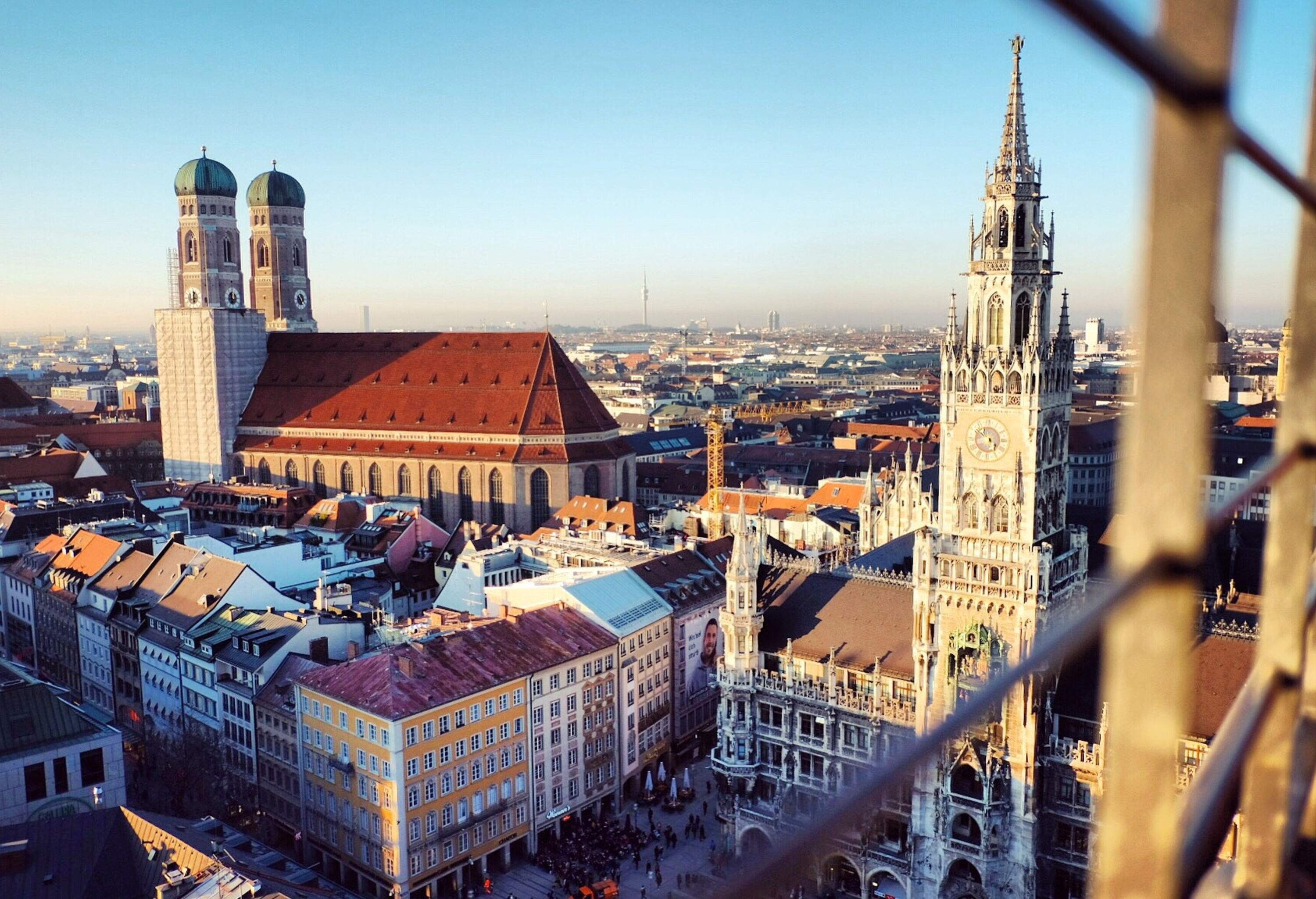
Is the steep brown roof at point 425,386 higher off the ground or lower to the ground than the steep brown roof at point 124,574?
higher

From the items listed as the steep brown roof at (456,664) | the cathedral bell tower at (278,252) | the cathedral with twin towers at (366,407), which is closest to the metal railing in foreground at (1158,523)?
the steep brown roof at (456,664)

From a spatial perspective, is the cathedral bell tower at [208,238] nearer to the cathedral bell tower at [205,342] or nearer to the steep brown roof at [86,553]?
the cathedral bell tower at [205,342]

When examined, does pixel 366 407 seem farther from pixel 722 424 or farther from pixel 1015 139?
pixel 1015 139

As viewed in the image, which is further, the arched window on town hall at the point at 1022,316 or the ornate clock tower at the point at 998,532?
the arched window on town hall at the point at 1022,316

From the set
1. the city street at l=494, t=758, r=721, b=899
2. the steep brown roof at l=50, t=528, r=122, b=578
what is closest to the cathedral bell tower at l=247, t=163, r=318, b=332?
the steep brown roof at l=50, t=528, r=122, b=578

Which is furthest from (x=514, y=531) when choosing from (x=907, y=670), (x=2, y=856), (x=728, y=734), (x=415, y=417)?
(x=2, y=856)

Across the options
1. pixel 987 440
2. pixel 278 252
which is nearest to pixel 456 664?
pixel 987 440
